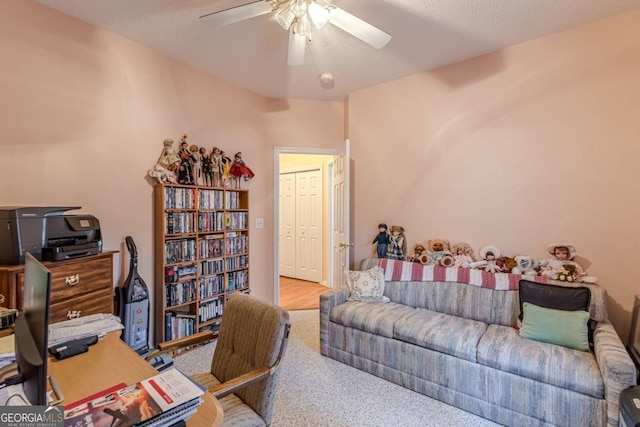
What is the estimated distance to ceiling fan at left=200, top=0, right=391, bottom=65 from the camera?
1785mm

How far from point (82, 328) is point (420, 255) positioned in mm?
2671

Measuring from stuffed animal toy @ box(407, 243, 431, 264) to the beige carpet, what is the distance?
1164 millimetres

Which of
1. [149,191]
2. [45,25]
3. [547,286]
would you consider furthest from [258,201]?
[547,286]

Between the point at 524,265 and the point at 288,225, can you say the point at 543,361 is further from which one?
the point at 288,225

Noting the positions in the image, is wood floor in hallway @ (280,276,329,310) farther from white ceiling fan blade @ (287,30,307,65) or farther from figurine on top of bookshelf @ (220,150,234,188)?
white ceiling fan blade @ (287,30,307,65)

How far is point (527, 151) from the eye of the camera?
2711 mm

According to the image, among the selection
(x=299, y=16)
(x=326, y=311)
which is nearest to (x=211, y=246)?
(x=326, y=311)

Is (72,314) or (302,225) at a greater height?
(302,225)

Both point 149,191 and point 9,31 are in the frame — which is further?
point 149,191

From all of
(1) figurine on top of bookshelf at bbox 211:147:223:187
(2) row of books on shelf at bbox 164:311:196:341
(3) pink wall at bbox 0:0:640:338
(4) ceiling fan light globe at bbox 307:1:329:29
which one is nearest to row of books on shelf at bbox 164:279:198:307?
(2) row of books on shelf at bbox 164:311:196:341

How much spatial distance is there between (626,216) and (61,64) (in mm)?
4325

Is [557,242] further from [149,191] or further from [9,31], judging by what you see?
[9,31]

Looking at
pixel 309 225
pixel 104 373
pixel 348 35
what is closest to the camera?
pixel 104 373

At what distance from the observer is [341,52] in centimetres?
284
